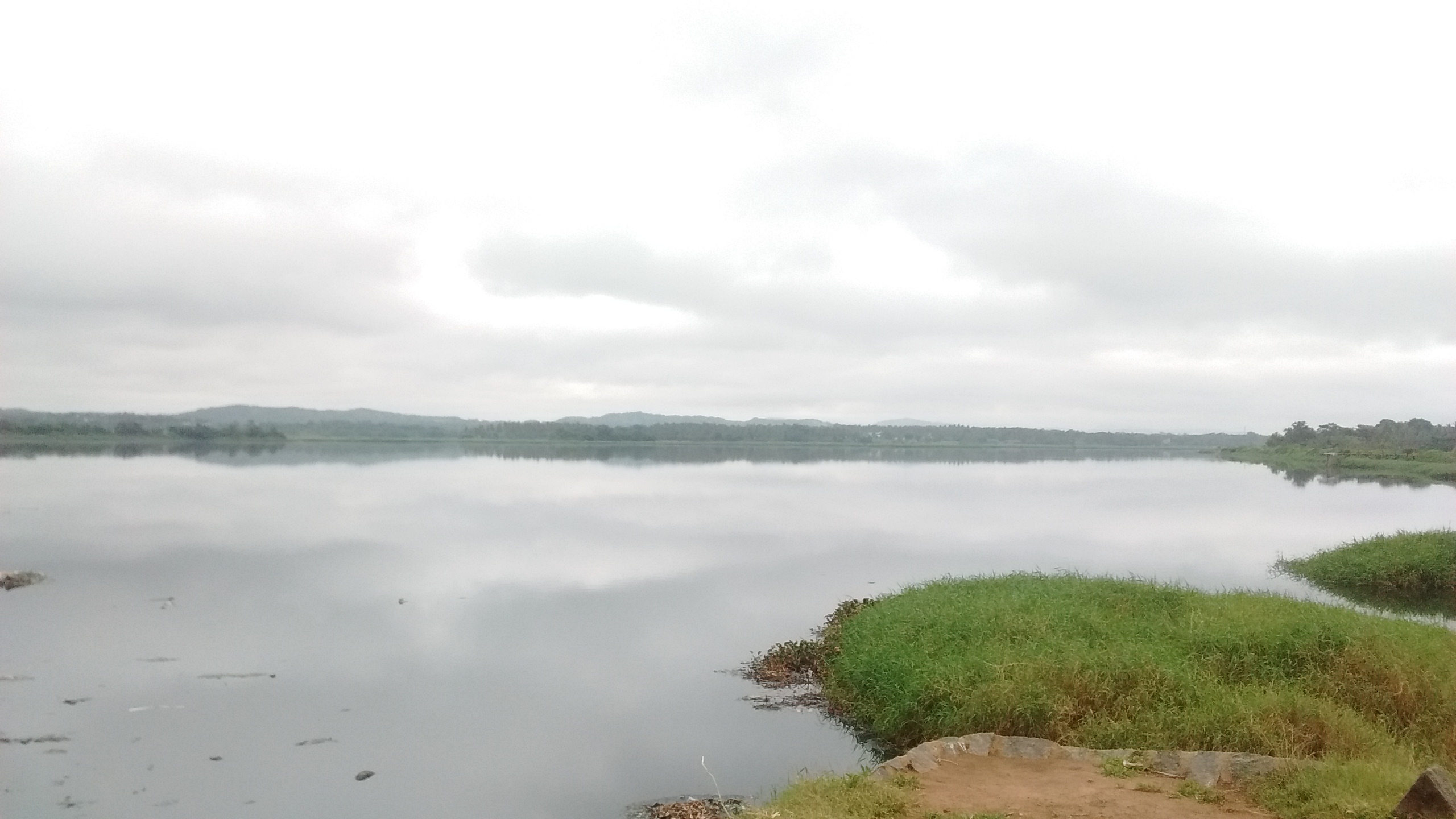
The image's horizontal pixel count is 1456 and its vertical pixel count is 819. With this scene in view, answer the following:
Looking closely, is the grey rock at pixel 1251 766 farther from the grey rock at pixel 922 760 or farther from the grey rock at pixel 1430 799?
the grey rock at pixel 922 760

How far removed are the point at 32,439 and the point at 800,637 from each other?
107 metres

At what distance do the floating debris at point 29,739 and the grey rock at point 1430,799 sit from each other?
12617 mm

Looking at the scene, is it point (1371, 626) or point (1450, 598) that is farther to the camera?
point (1450, 598)

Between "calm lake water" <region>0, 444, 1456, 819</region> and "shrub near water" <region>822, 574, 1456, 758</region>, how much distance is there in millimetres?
1190

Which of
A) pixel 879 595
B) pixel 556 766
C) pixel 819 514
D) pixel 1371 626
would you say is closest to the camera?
pixel 556 766

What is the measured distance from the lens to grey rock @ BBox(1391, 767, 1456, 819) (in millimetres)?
5383

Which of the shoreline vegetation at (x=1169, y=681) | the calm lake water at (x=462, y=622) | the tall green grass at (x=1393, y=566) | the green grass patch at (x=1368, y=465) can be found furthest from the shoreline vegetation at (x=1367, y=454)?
the shoreline vegetation at (x=1169, y=681)

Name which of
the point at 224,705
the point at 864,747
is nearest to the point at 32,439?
the point at 224,705

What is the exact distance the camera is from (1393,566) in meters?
20.2

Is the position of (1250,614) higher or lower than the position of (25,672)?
higher

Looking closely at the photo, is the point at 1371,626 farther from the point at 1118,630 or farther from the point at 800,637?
the point at 800,637


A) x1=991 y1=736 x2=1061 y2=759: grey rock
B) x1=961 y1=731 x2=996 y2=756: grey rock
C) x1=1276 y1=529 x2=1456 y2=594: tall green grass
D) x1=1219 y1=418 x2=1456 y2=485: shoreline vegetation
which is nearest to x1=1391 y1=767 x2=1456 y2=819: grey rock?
x1=991 y1=736 x2=1061 y2=759: grey rock

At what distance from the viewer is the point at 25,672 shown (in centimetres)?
1277

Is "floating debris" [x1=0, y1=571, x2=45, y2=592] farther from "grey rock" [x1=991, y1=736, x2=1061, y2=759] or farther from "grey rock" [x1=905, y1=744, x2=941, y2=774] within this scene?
"grey rock" [x1=991, y1=736, x2=1061, y2=759]
